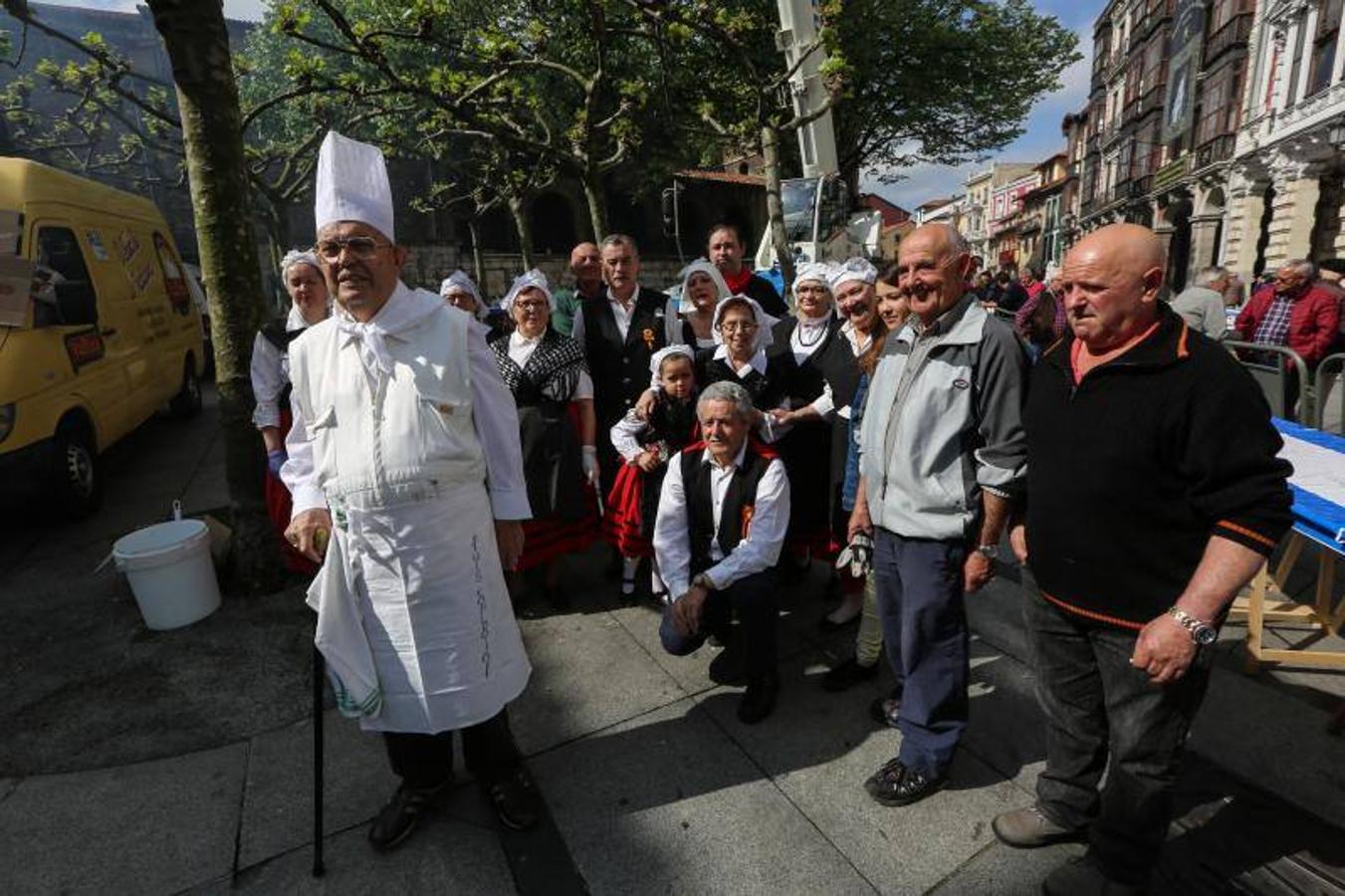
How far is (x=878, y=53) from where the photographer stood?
18562 mm

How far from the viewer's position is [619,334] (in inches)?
163

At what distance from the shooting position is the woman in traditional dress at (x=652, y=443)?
3582 millimetres

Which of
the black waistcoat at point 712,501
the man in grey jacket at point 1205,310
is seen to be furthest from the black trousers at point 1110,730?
the man in grey jacket at point 1205,310

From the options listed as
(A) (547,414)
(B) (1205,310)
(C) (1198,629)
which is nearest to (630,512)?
(A) (547,414)

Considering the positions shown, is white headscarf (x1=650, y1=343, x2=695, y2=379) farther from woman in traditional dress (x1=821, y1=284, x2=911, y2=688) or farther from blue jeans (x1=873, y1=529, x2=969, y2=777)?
blue jeans (x1=873, y1=529, x2=969, y2=777)

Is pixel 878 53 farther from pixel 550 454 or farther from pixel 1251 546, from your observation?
pixel 1251 546

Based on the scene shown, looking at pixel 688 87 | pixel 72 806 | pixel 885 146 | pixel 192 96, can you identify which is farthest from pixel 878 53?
pixel 72 806

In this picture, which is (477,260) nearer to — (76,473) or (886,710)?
(76,473)

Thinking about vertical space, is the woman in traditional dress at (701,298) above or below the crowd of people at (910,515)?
above

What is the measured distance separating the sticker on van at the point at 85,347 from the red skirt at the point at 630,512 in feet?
15.0

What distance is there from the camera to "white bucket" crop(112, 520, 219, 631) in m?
3.55

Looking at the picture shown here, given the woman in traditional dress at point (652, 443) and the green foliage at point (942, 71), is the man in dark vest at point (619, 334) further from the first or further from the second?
the green foliage at point (942, 71)

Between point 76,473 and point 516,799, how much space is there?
5188 mm

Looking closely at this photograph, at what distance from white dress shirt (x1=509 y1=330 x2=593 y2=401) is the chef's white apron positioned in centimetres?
158
